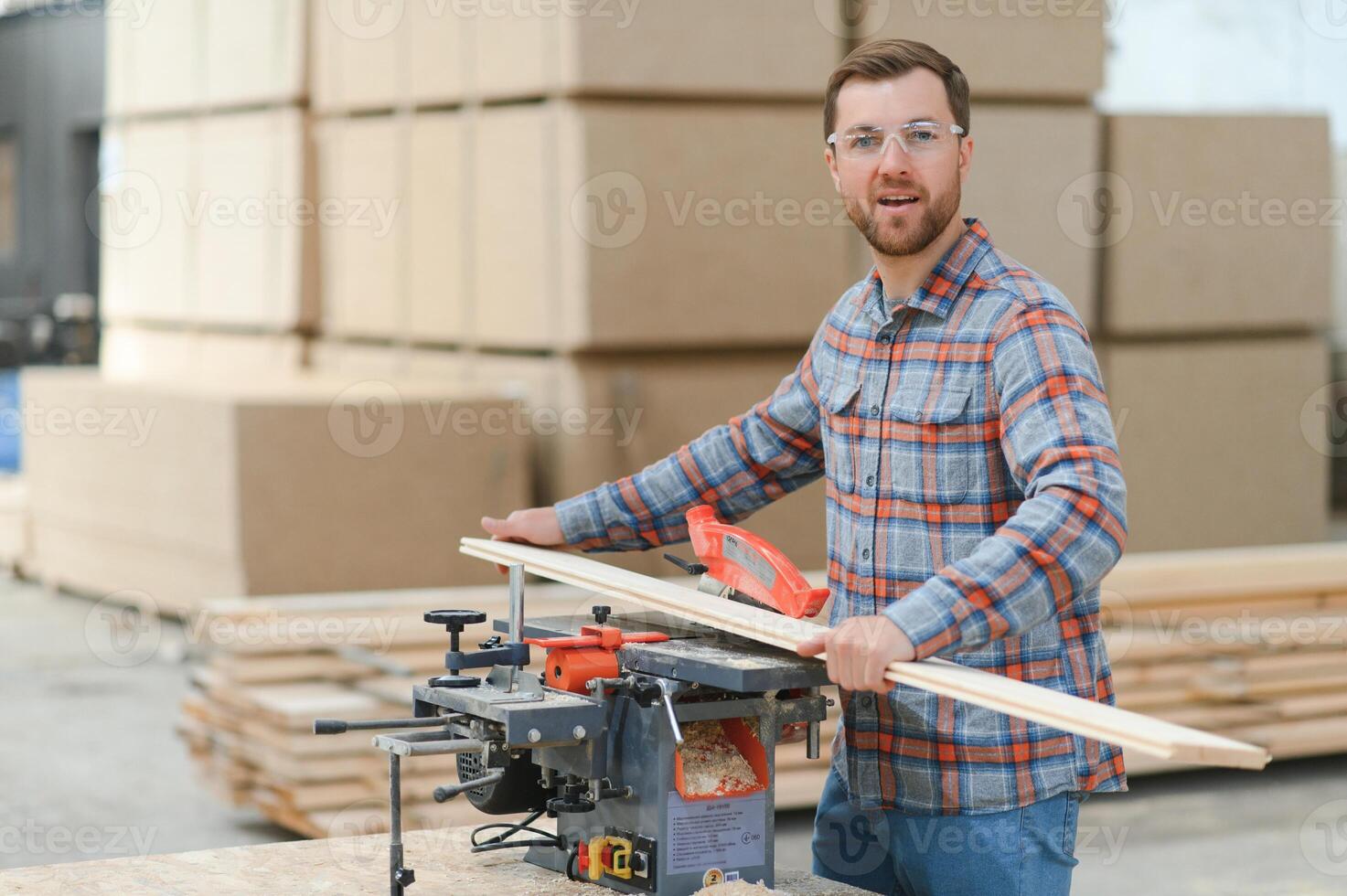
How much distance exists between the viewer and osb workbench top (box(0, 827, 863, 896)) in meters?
2.31

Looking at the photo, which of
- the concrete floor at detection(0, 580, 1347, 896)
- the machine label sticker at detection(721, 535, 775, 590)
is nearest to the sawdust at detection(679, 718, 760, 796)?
the machine label sticker at detection(721, 535, 775, 590)

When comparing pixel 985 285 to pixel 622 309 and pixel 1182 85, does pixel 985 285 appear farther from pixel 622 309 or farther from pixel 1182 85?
pixel 1182 85

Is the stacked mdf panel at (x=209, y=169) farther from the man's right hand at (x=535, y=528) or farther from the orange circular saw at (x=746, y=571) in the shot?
the orange circular saw at (x=746, y=571)

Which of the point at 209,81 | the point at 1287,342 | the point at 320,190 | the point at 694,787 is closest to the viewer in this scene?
the point at 694,787

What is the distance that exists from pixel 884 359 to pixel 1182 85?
761cm

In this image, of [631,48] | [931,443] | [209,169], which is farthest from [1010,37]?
[209,169]

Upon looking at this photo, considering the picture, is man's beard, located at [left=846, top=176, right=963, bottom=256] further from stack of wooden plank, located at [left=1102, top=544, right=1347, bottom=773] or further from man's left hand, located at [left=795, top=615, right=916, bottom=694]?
stack of wooden plank, located at [left=1102, top=544, right=1347, bottom=773]

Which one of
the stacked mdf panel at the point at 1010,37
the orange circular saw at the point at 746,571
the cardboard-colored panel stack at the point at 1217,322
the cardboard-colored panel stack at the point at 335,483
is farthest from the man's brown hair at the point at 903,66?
the cardboard-colored panel stack at the point at 1217,322

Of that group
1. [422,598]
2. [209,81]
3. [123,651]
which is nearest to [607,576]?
[422,598]

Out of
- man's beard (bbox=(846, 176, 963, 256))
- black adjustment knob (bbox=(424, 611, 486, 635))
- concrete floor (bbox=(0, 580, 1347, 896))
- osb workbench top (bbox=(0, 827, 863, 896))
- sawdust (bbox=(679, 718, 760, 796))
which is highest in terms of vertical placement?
A: man's beard (bbox=(846, 176, 963, 256))

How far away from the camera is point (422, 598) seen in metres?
5.20

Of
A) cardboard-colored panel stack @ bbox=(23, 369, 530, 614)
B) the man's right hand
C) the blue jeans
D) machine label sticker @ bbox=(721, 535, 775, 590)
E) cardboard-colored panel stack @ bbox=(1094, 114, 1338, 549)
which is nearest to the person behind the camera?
the blue jeans

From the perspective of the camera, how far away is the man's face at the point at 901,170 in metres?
2.31

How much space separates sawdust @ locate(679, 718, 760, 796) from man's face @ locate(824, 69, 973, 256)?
2.26 ft
